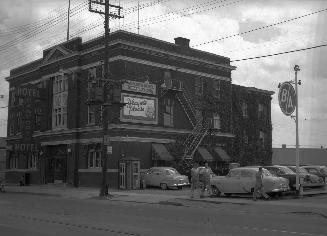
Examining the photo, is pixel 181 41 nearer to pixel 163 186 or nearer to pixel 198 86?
pixel 198 86

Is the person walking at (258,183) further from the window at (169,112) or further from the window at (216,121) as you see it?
the window at (216,121)

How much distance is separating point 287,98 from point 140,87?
1695 cm

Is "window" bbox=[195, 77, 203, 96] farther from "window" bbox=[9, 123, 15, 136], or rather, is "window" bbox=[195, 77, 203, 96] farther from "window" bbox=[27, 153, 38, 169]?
"window" bbox=[9, 123, 15, 136]

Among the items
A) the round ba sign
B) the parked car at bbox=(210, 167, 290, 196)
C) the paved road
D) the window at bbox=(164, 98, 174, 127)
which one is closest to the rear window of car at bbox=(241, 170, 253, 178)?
the parked car at bbox=(210, 167, 290, 196)

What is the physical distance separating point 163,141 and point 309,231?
98.8 feet

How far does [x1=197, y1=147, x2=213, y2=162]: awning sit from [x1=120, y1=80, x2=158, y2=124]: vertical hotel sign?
5.17 m

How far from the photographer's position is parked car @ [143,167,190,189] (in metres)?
37.7

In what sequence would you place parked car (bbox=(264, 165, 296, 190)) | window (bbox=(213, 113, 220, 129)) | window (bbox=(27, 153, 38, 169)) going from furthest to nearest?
1. window (bbox=(27, 153, 38, 169))
2. window (bbox=(213, 113, 220, 129))
3. parked car (bbox=(264, 165, 296, 190))

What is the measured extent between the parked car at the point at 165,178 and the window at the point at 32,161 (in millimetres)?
16561

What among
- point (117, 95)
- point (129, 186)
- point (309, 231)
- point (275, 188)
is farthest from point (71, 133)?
point (309, 231)

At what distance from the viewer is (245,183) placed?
90.4 ft

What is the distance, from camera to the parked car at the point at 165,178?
37656 millimetres

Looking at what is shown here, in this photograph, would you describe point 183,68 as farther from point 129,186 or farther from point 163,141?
point 129,186

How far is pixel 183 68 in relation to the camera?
46844mm
